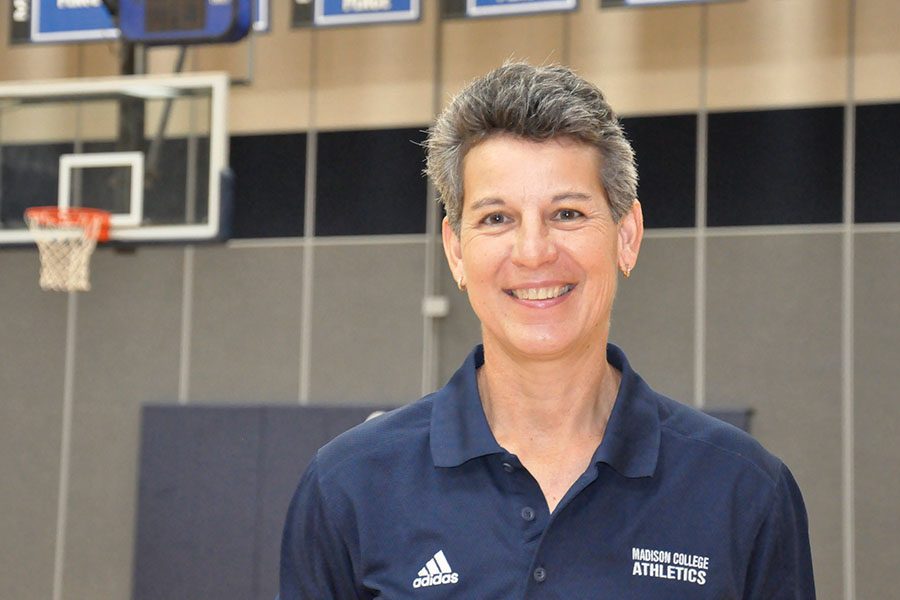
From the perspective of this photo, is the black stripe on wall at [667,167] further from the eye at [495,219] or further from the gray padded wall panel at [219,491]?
the eye at [495,219]

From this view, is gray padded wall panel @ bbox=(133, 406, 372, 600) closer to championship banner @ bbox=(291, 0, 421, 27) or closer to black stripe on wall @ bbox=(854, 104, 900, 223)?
championship banner @ bbox=(291, 0, 421, 27)

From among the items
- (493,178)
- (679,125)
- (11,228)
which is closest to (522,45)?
(679,125)

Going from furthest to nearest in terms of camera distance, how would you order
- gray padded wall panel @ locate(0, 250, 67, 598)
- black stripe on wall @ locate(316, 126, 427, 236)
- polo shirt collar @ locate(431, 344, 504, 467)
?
gray padded wall panel @ locate(0, 250, 67, 598), black stripe on wall @ locate(316, 126, 427, 236), polo shirt collar @ locate(431, 344, 504, 467)

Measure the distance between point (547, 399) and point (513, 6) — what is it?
18.9 ft

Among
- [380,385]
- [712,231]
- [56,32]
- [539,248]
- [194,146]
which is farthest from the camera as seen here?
[380,385]

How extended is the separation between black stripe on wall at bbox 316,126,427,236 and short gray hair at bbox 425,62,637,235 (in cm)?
731

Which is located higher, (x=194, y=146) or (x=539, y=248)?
(x=194, y=146)

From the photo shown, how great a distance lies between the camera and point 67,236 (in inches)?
307

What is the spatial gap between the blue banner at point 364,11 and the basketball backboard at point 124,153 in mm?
900

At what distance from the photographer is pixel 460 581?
1.93 metres

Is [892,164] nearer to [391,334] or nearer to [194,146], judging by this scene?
[391,334]

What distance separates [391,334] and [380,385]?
38 centimetres

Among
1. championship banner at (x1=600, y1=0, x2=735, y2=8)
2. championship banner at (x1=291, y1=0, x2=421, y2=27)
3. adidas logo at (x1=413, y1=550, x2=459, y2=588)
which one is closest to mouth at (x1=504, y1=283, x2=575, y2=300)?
adidas logo at (x1=413, y1=550, x2=459, y2=588)

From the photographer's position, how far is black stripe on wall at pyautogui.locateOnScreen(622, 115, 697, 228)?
875 centimetres
